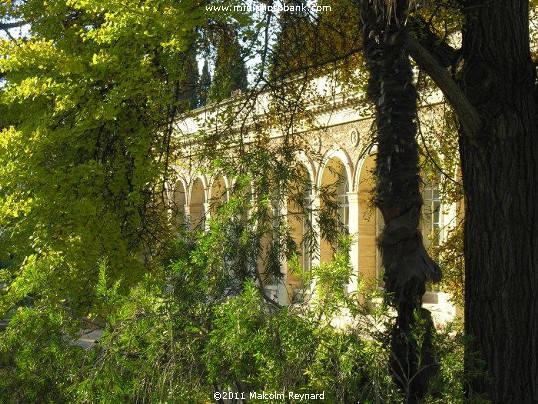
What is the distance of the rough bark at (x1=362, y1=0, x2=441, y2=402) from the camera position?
5164 millimetres

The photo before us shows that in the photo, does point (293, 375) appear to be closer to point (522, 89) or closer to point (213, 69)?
point (522, 89)

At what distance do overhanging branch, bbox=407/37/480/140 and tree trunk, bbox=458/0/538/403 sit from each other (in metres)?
0.12

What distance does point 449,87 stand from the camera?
612 cm

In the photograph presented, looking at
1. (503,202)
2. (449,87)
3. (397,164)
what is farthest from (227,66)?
(397,164)

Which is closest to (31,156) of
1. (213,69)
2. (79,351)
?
(79,351)

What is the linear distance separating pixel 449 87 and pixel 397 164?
1103 millimetres

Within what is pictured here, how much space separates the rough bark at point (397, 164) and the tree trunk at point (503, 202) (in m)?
1.28

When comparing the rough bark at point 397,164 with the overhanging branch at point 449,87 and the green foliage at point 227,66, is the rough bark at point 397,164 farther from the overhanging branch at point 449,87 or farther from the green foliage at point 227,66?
the green foliage at point 227,66

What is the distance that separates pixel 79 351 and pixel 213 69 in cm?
465

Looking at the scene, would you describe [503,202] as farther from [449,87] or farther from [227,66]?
[227,66]

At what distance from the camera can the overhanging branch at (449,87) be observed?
5936 mm

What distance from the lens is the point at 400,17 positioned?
5.61 m

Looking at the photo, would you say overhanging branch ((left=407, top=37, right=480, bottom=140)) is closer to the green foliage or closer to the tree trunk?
the tree trunk

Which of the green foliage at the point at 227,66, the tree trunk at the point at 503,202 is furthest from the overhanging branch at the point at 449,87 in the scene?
the green foliage at the point at 227,66
